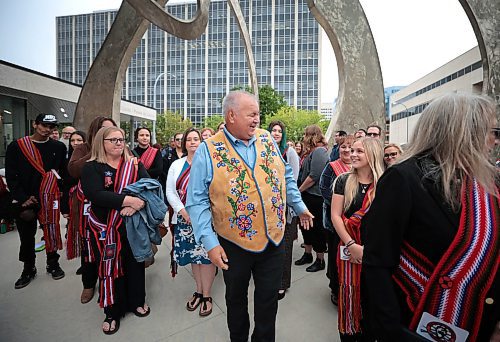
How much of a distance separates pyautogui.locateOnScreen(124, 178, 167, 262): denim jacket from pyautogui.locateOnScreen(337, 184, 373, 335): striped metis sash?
1834mm

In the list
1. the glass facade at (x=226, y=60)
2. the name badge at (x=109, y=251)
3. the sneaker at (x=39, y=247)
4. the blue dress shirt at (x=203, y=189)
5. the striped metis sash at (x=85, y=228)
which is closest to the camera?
the blue dress shirt at (x=203, y=189)

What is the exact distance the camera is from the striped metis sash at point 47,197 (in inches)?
154

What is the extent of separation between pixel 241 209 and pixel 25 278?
343 centimetres

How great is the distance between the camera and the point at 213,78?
8144 cm

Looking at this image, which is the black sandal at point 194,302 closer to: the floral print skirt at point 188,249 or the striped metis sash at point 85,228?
the floral print skirt at point 188,249

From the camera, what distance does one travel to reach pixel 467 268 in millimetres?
1202

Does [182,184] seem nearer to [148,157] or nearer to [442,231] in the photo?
[148,157]

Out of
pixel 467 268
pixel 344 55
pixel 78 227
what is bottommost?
pixel 78 227

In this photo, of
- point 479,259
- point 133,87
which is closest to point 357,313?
point 479,259

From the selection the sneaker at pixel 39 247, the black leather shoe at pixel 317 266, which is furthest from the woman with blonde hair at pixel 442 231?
the sneaker at pixel 39 247

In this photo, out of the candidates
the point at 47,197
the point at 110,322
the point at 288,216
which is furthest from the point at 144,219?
the point at 47,197

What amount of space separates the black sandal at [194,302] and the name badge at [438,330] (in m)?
2.53

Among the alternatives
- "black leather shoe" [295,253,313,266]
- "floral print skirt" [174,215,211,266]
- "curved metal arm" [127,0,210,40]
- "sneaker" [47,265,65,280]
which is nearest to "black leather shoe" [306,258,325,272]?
"black leather shoe" [295,253,313,266]

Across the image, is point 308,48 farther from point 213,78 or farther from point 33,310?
point 33,310
